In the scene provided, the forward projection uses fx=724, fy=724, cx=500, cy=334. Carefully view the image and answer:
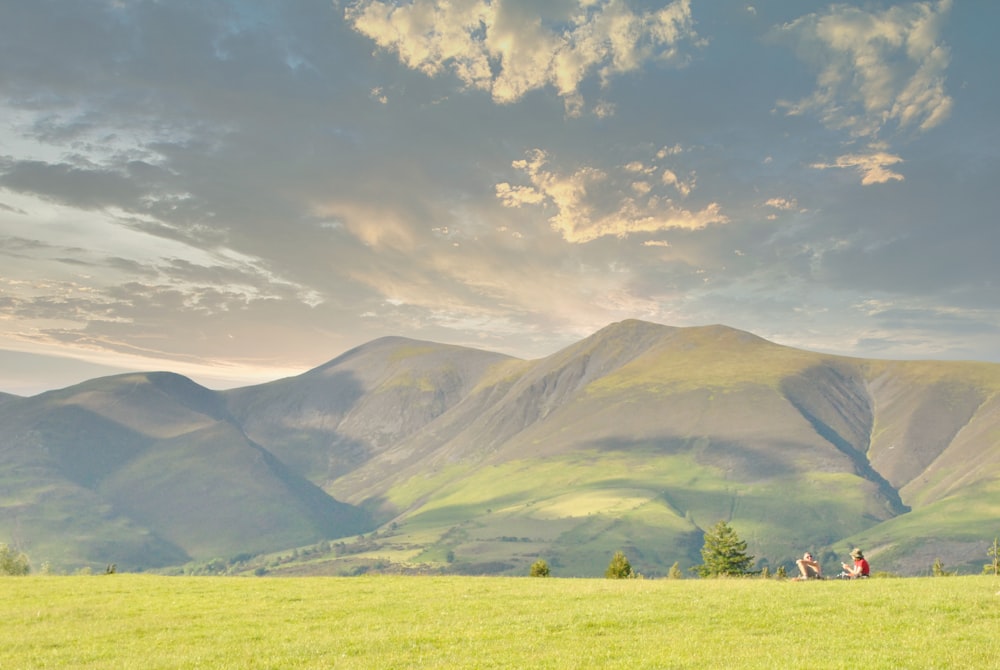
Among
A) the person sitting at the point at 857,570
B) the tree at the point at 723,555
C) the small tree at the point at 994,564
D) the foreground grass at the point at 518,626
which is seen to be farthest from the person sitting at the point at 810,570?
the tree at the point at 723,555

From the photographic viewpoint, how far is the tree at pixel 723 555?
96562 millimetres

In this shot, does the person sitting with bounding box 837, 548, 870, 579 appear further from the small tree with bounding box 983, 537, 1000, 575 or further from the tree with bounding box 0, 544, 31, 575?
the tree with bounding box 0, 544, 31, 575

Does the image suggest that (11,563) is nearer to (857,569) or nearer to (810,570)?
(810,570)

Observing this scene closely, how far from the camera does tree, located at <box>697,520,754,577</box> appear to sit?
9656cm

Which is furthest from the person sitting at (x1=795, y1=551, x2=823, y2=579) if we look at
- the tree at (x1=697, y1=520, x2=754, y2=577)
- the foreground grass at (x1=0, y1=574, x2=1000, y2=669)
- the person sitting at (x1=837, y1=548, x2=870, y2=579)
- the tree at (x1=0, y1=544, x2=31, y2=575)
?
the tree at (x1=0, y1=544, x2=31, y2=575)

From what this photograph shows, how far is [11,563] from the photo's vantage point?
114 metres

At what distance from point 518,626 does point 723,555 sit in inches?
2985

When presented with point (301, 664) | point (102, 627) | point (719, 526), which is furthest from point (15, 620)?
point (719, 526)

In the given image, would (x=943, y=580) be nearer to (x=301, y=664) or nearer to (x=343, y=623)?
(x=343, y=623)

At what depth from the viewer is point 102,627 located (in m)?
34.5

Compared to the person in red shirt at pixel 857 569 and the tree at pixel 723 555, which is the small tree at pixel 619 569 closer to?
the person in red shirt at pixel 857 569

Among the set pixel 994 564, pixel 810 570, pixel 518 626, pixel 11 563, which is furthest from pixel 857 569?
pixel 11 563

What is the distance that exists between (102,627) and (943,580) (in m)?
46.0

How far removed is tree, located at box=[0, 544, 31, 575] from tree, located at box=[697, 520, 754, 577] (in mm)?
105025
